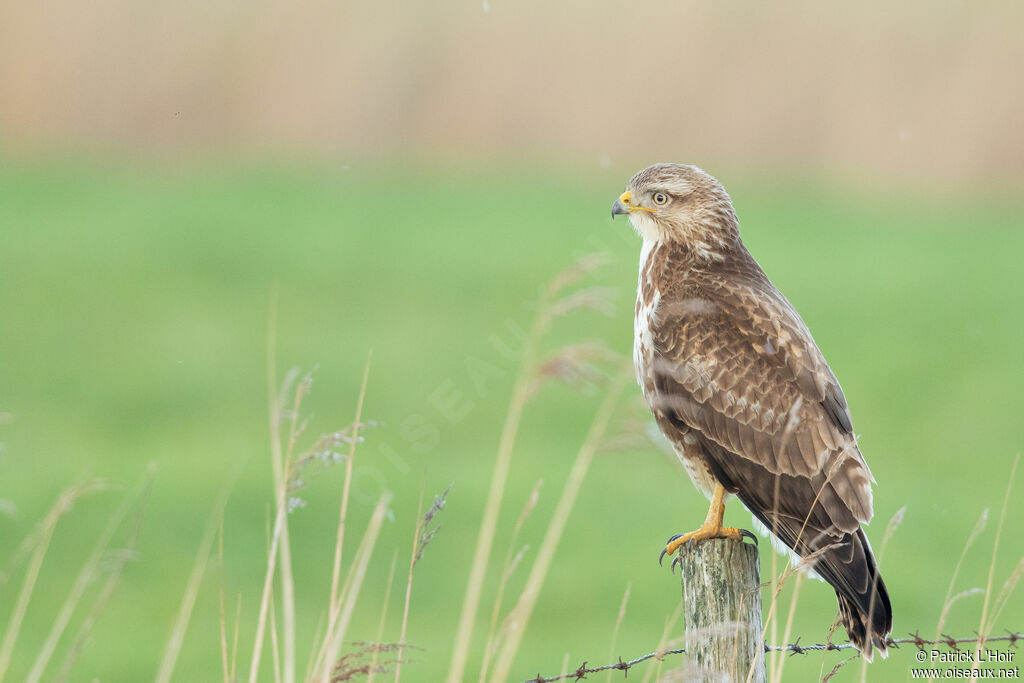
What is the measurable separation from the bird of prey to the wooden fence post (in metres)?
0.27

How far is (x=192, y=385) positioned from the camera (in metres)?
14.6

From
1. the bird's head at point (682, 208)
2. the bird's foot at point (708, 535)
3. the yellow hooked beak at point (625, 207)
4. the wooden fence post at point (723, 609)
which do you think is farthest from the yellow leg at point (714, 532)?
the yellow hooked beak at point (625, 207)

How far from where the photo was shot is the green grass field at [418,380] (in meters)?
9.37

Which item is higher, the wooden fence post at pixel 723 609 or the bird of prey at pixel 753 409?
the bird of prey at pixel 753 409

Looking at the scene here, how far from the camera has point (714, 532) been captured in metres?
4.00

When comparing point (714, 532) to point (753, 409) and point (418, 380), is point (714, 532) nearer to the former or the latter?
point (753, 409)

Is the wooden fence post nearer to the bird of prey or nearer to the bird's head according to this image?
the bird of prey

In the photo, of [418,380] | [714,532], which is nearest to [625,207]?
[714,532]

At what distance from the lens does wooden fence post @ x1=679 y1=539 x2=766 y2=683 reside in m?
3.46

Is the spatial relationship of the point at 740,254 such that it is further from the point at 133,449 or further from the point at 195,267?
the point at 195,267

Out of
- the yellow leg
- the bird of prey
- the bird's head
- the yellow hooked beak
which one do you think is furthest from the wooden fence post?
the yellow hooked beak

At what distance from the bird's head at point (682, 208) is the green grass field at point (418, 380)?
123cm

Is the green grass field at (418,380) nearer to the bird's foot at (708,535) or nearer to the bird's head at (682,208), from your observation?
the bird's foot at (708,535)

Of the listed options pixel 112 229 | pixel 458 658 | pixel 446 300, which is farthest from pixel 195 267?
pixel 458 658
